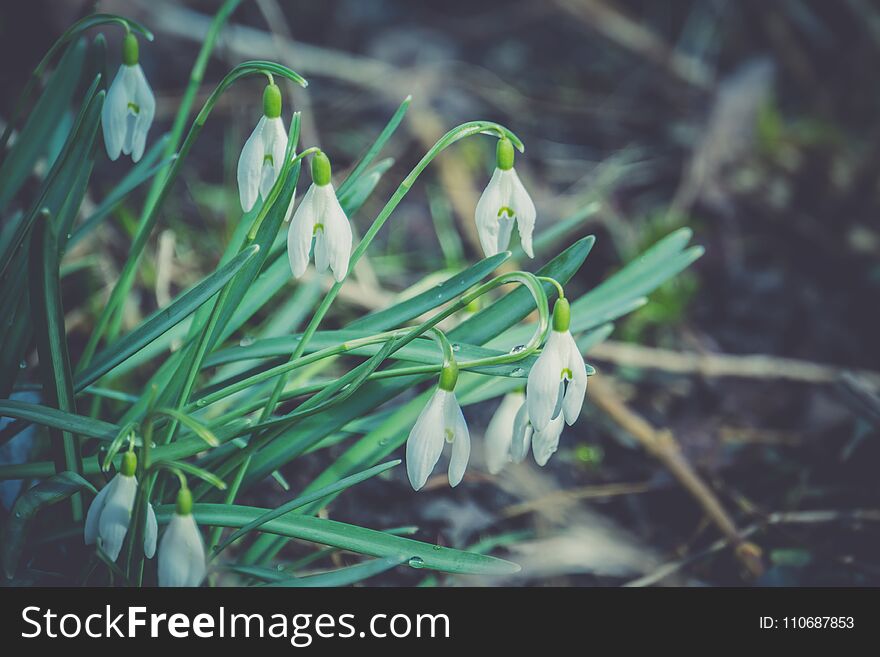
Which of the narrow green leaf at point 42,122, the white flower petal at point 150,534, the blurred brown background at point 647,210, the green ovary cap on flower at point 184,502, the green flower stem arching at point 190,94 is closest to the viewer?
the green ovary cap on flower at point 184,502

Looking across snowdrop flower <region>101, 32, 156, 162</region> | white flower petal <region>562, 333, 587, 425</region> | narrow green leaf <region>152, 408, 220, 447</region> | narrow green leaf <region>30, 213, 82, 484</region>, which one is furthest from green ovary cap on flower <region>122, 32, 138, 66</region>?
white flower petal <region>562, 333, 587, 425</region>

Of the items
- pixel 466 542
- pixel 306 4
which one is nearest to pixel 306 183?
pixel 306 4

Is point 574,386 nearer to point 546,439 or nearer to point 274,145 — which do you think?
point 546,439

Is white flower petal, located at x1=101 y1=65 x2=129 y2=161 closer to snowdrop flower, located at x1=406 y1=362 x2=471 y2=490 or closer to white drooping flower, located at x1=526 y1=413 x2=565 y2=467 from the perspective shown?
snowdrop flower, located at x1=406 y1=362 x2=471 y2=490

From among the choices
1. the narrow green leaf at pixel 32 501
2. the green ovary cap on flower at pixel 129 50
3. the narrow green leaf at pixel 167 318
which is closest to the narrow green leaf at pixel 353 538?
the narrow green leaf at pixel 32 501

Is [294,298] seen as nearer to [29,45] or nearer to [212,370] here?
[212,370]

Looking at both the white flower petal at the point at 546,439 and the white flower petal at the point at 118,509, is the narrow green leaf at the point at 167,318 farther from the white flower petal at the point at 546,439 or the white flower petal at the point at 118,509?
the white flower petal at the point at 546,439

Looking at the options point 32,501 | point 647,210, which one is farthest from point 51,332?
point 647,210
